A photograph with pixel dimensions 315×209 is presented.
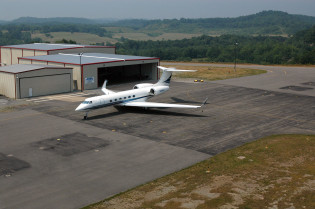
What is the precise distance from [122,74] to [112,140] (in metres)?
44.6

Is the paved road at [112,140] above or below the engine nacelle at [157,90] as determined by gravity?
below

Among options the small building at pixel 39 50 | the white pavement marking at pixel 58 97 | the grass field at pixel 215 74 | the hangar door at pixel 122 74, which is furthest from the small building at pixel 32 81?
the grass field at pixel 215 74

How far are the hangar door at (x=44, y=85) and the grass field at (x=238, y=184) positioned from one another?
34303mm

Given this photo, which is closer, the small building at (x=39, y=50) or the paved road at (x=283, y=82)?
the paved road at (x=283, y=82)

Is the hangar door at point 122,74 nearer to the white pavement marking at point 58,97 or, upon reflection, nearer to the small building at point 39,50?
the small building at point 39,50

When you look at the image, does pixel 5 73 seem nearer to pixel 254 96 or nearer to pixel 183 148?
pixel 183 148

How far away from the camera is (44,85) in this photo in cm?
5528

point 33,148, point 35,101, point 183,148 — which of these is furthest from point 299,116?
point 35,101

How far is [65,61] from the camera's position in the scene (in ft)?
209

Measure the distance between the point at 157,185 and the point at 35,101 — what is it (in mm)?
32564

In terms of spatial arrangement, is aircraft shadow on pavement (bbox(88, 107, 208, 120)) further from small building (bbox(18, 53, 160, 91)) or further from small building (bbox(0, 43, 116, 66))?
small building (bbox(0, 43, 116, 66))

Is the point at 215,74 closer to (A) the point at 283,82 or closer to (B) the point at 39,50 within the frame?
(A) the point at 283,82

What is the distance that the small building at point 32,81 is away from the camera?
2054 inches

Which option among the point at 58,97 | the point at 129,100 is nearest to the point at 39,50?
the point at 58,97
